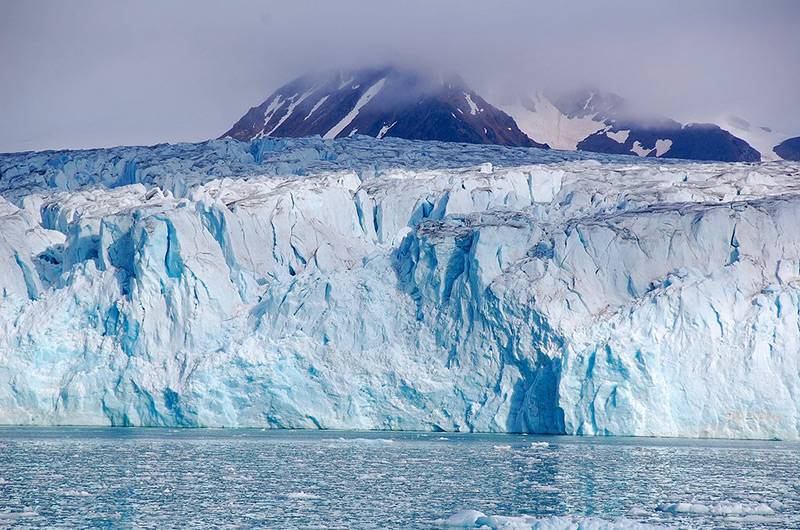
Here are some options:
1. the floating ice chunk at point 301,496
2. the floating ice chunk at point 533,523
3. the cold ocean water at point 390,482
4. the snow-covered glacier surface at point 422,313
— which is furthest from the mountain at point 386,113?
the floating ice chunk at point 533,523

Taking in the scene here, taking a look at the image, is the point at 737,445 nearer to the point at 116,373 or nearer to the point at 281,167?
the point at 116,373

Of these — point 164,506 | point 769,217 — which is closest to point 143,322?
point 164,506

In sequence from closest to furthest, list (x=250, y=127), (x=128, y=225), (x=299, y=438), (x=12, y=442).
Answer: (x=12, y=442) < (x=299, y=438) < (x=128, y=225) < (x=250, y=127)

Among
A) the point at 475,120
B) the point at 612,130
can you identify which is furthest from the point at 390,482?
the point at 612,130

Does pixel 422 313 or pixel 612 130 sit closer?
pixel 422 313

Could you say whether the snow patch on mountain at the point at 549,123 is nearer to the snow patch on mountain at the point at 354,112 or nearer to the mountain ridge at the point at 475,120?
the mountain ridge at the point at 475,120

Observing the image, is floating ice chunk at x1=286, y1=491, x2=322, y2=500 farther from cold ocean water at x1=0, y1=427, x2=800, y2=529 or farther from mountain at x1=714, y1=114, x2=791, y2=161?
mountain at x1=714, y1=114, x2=791, y2=161

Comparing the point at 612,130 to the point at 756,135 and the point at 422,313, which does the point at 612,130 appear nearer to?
the point at 756,135
